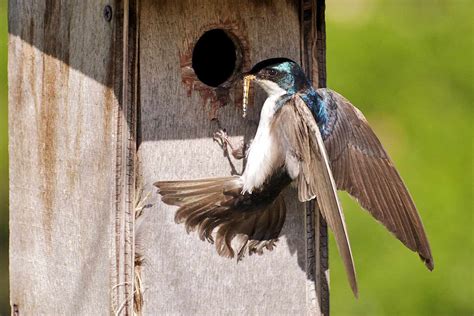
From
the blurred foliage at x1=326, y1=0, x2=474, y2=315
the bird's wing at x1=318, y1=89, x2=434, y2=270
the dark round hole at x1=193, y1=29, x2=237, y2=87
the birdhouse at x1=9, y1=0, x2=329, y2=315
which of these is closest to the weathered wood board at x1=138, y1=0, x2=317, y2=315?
the birdhouse at x1=9, y1=0, x2=329, y2=315

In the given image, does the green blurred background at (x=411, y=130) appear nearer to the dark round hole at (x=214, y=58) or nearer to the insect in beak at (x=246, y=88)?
the dark round hole at (x=214, y=58)

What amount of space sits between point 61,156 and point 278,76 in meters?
0.63

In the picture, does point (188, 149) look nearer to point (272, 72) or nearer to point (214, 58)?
point (272, 72)

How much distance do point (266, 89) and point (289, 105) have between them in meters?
0.09

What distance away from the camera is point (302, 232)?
362 centimetres

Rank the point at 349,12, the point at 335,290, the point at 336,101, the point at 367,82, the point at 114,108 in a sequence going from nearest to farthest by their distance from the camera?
the point at 114,108
the point at 336,101
the point at 335,290
the point at 367,82
the point at 349,12

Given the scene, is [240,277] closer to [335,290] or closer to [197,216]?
[197,216]

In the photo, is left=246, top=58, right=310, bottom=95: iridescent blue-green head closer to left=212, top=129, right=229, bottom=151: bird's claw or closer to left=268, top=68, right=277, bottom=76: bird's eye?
left=268, top=68, right=277, bottom=76: bird's eye

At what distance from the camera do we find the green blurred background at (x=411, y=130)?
614 cm

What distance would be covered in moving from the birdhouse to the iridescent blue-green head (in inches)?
2.6

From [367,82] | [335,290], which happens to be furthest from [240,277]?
[367,82]

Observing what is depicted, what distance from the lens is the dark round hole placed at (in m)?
3.60

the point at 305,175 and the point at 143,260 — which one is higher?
the point at 305,175

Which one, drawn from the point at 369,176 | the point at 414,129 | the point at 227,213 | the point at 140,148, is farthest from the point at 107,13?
the point at 414,129
